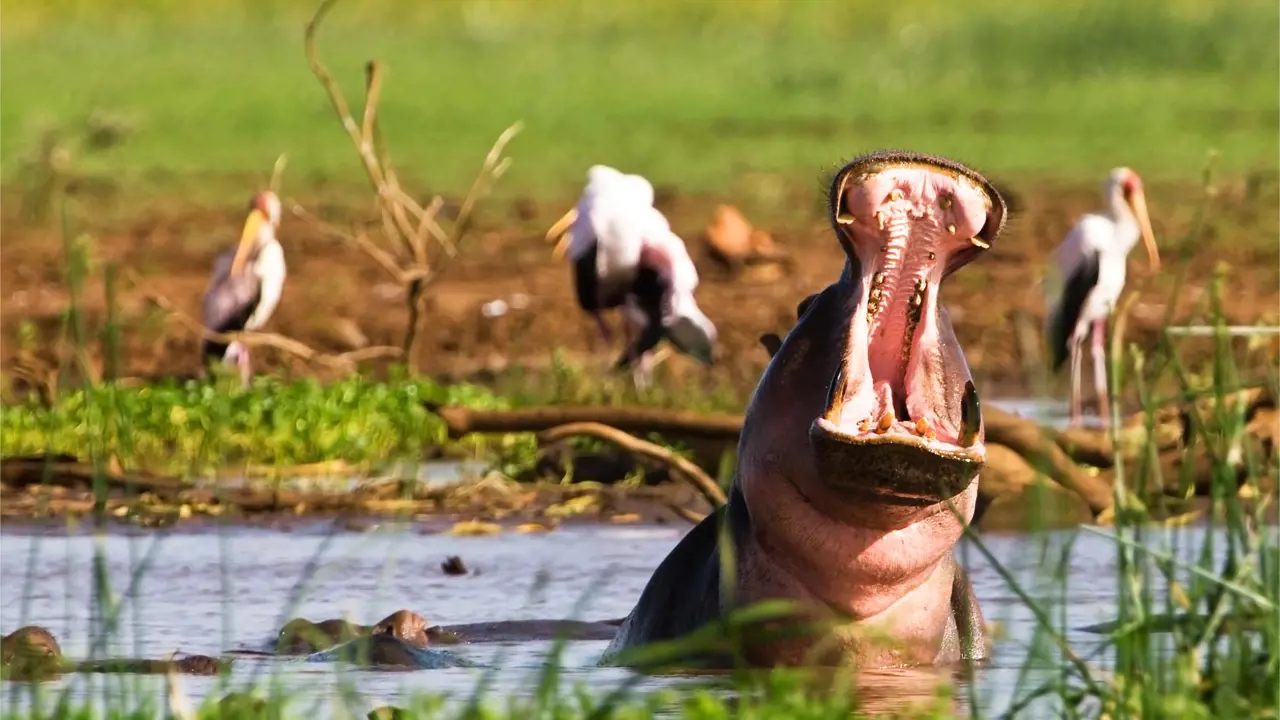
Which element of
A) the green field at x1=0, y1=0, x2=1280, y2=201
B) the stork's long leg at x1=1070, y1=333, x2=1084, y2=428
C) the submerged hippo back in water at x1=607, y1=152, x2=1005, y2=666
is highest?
the green field at x1=0, y1=0, x2=1280, y2=201

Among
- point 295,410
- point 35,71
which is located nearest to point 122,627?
point 295,410

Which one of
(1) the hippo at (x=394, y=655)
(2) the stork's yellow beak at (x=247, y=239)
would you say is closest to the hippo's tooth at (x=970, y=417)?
(1) the hippo at (x=394, y=655)

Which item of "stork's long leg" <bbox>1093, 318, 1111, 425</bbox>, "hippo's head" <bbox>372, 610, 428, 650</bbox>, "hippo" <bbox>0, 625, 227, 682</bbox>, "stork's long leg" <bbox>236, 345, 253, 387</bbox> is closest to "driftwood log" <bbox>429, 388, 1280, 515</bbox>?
"hippo's head" <bbox>372, 610, 428, 650</bbox>

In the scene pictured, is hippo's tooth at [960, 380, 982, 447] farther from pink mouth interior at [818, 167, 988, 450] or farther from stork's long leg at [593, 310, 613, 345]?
stork's long leg at [593, 310, 613, 345]

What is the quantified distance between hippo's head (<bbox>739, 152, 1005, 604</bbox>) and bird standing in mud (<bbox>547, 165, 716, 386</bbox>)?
6.77 meters

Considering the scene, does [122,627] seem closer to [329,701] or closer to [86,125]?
[329,701]

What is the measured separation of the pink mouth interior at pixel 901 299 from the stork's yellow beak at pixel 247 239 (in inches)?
316

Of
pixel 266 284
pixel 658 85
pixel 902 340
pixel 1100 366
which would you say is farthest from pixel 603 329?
pixel 658 85

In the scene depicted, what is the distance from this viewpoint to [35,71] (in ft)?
87.2

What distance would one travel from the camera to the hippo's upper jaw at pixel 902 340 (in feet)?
12.0

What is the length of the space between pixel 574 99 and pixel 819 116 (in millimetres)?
2603

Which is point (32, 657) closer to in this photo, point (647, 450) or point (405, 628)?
point (405, 628)

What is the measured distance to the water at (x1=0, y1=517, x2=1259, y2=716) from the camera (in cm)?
446

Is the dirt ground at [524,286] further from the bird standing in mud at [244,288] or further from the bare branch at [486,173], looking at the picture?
the bare branch at [486,173]
